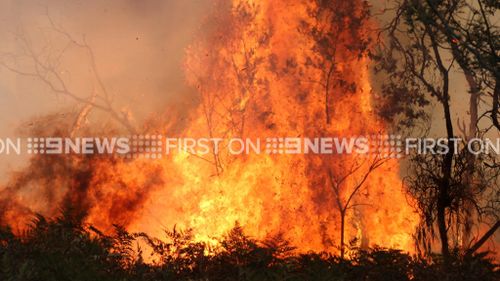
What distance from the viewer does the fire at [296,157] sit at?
13.2m

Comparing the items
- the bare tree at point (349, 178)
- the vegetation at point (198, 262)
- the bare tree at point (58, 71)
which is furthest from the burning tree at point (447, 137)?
the bare tree at point (58, 71)

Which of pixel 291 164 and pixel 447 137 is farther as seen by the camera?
pixel 291 164

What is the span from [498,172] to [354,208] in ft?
10.7

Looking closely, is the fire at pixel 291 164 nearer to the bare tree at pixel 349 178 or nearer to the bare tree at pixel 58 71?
the bare tree at pixel 349 178

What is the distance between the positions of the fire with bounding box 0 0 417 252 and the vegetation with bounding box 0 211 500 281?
28.7 feet

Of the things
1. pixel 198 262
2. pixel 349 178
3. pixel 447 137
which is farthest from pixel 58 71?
pixel 198 262

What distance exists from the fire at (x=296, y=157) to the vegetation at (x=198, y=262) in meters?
8.75

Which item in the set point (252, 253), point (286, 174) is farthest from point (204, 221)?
point (252, 253)

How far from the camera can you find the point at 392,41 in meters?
12.0

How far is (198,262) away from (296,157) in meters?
9.26

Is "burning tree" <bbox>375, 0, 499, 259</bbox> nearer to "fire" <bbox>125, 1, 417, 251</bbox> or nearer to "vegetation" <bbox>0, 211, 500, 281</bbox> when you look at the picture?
"fire" <bbox>125, 1, 417, 251</bbox>

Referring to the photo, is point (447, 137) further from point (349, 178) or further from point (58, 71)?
point (58, 71)

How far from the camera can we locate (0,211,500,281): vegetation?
11.4 feet

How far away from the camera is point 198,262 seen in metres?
4.18
